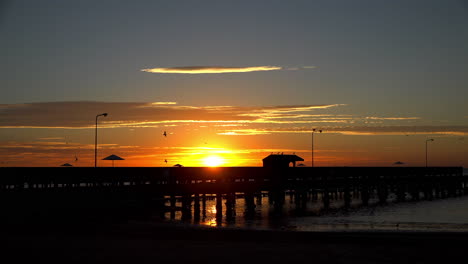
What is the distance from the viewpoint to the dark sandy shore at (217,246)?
1399 cm

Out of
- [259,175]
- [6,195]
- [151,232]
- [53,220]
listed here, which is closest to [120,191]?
[6,195]

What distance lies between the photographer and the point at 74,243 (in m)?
16.6

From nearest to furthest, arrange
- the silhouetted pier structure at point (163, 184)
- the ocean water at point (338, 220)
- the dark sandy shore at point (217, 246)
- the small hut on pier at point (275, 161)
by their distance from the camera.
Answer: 1. the dark sandy shore at point (217, 246)
2. the ocean water at point (338, 220)
3. the silhouetted pier structure at point (163, 184)
4. the small hut on pier at point (275, 161)

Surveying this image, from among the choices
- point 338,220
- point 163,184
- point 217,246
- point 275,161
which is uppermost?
point 275,161

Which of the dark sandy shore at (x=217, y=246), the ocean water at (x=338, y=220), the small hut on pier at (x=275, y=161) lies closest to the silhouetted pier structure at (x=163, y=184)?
the ocean water at (x=338, y=220)

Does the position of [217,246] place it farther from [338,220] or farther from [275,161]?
[275,161]

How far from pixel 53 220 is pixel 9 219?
6.70 ft

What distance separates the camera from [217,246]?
1630 cm

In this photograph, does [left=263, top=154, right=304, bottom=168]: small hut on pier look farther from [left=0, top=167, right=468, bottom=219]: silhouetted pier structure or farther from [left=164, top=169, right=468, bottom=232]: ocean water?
[left=164, top=169, right=468, bottom=232]: ocean water

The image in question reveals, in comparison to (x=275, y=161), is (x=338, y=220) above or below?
below

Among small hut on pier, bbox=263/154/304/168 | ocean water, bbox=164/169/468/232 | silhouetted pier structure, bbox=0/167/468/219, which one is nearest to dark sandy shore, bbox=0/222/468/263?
ocean water, bbox=164/169/468/232

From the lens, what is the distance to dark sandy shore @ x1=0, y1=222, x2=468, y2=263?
1399 centimetres

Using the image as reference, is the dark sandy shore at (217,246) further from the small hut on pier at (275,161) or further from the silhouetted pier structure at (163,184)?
the small hut on pier at (275,161)

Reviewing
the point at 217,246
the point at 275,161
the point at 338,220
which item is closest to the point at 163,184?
the point at 338,220
